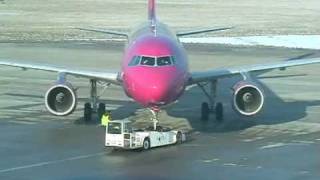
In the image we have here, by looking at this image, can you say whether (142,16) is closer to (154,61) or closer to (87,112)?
(87,112)

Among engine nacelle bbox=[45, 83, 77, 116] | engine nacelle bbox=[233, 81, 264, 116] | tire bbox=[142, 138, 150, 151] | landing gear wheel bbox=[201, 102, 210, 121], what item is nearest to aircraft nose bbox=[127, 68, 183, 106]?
tire bbox=[142, 138, 150, 151]

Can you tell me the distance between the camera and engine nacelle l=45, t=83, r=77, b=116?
33.7 meters

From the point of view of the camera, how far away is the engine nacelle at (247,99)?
34.1m

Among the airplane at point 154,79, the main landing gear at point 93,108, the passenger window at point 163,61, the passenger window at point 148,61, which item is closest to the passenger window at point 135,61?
the airplane at point 154,79

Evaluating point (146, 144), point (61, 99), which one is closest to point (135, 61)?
point (146, 144)

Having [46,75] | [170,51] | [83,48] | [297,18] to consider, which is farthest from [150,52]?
[297,18]

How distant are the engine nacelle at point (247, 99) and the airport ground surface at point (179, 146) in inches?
30.1

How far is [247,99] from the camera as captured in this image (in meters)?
34.3

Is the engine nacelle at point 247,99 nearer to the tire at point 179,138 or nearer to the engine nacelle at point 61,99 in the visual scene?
the tire at point 179,138

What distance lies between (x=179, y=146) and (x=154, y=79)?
7.79 ft

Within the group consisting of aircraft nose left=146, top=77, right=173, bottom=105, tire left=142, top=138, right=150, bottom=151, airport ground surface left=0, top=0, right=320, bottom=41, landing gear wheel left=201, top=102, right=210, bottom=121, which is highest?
airport ground surface left=0, top=0, right=320, bottom=41

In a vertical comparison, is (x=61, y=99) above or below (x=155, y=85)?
below

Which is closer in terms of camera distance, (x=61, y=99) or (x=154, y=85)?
(x=154, y=85)

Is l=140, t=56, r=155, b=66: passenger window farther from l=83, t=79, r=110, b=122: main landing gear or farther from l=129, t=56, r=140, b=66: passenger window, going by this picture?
l=83, t=79, r=110, b=122: main landing gear
